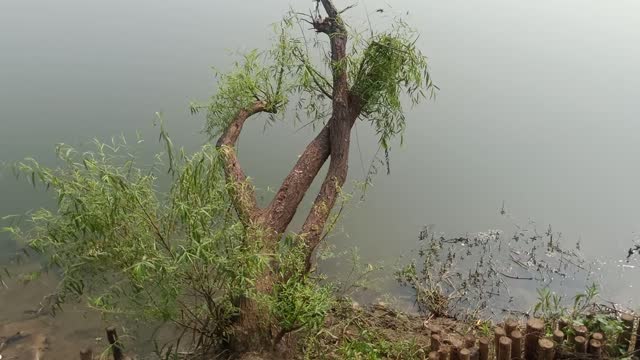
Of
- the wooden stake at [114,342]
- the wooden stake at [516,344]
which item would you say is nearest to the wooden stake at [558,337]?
the wooden stake at [516,344]

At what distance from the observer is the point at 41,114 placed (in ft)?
23.5

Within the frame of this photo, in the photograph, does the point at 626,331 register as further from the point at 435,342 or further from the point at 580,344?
the point at 435,342

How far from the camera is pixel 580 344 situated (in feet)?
10.7

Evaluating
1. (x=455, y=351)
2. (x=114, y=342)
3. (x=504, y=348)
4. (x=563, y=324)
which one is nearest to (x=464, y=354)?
(x=455, y=351)

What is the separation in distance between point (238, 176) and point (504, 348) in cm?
233

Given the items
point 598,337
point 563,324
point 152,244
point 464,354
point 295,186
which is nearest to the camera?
point 152,244

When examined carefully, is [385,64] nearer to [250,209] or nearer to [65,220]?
[250,209]

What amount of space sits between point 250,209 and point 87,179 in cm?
132

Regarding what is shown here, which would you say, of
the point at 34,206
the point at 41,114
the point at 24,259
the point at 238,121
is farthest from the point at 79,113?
the point at 238,121

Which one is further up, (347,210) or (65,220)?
(347,210)

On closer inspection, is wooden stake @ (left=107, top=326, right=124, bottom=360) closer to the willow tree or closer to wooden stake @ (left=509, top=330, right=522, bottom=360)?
the willow tree

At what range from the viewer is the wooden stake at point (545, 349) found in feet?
10.5

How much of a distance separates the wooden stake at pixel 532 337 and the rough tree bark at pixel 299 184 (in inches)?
60.5

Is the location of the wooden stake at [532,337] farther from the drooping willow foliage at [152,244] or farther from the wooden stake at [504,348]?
the drooping willow foliage at [152,244]
